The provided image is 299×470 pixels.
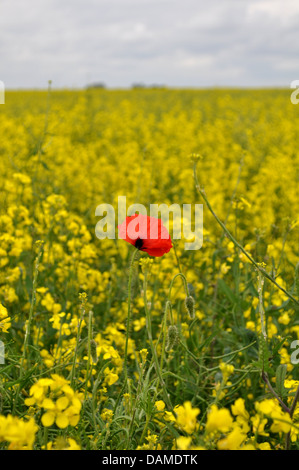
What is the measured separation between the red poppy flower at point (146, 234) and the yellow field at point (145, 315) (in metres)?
0.06

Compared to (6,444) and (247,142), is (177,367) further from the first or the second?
(247,142)

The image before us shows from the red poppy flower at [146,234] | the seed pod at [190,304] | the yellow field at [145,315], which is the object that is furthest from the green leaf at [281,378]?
the red poppy flower at [146,234]

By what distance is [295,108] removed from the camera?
12.1 meters

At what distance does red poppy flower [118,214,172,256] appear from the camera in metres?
1.35

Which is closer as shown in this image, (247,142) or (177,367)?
(177,367)

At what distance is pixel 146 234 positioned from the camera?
4.43 ft

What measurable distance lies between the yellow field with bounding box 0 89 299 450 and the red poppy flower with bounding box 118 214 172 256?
0.06m

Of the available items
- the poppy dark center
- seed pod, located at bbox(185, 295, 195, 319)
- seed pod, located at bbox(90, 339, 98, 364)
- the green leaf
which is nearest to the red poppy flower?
the poppy dark center

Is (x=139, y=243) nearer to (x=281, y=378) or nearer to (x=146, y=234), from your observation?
(x=146, y=234)

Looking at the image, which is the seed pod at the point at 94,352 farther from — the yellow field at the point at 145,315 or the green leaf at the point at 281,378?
the green leaf at the point at 281,378

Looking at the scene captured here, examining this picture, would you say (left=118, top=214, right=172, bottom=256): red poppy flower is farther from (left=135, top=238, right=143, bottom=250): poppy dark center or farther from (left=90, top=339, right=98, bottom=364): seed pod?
(left=90, top=339, right=98, bottom=364): seed pod

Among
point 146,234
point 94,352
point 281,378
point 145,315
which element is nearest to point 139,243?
point 146,234
